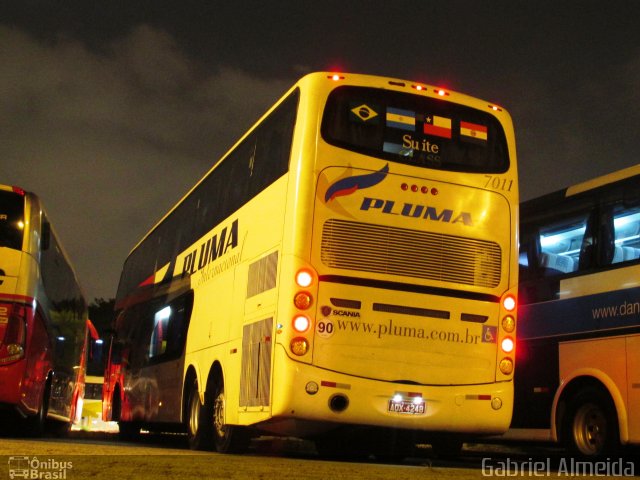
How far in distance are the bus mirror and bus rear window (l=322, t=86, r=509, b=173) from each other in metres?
5.79

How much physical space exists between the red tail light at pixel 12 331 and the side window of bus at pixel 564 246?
24.2ft

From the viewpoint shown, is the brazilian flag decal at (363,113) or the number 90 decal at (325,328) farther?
the brazilian flag decal at (363,113)

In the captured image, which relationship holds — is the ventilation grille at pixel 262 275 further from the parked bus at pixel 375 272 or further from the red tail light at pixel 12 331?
the red tail light at pixel 12 331

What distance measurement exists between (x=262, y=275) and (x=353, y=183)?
1510 mm

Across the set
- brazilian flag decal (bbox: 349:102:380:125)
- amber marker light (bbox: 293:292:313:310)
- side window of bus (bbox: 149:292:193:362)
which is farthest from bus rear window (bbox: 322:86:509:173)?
side window of bus (bbox: 149:292:193:362)

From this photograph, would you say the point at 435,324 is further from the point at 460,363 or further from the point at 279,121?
the point at 279,121

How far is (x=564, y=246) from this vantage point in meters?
12.7

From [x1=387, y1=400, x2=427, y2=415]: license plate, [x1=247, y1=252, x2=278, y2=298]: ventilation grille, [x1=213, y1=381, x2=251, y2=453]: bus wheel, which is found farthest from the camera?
[x1=213, y1=381, x2=251, y2=453]: bus wheel

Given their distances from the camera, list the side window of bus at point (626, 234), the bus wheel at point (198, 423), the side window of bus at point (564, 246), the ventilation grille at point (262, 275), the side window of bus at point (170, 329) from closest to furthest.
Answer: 1. the ventilation grille at point (262, 275)
2. the side window of bus at point (626, 234)
3. the bus wheel at point (198, 423)
4. the side window of bus at point (564, 246)
5. the side window of bus at point (170, 329)

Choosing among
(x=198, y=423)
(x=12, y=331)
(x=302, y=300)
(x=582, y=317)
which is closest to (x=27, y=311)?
(x=12, y=331)

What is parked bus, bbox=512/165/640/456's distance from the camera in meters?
11.2

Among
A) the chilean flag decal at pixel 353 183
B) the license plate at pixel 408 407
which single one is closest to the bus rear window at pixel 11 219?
the chilean flag decal at pixel 353 183

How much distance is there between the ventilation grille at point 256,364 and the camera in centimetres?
939

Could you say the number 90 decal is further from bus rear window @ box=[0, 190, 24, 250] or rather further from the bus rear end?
bus rear window @ box=[0, 190, 24, 250]
